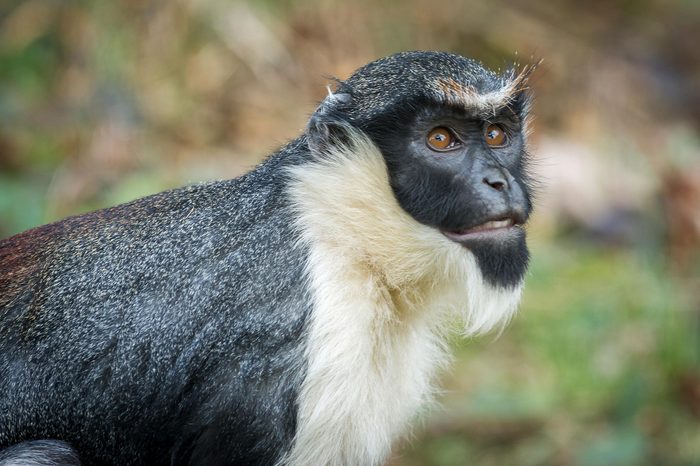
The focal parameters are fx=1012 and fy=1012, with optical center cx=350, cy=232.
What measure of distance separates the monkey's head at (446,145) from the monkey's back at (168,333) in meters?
0.55

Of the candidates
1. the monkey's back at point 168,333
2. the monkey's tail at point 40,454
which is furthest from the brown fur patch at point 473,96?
the monkey's tail at point 40,454

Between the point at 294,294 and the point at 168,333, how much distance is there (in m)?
0.70

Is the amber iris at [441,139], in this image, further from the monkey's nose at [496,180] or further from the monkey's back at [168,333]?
the monkey's back at [168,333]

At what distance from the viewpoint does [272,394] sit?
15.9 feet

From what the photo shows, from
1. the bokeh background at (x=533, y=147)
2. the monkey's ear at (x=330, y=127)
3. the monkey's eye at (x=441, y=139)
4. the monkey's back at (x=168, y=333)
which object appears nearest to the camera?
the monkey's back at (x=168, y=333)

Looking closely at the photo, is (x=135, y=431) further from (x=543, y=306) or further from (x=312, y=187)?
(x=543, y=306)

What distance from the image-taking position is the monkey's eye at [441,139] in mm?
5184

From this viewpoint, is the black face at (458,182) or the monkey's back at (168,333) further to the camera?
A: the black face at (458,182)

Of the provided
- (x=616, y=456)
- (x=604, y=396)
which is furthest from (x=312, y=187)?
(x=604, y=396)

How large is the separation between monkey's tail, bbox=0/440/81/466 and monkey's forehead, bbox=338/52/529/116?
7.54 ft

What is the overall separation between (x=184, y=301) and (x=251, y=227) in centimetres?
50

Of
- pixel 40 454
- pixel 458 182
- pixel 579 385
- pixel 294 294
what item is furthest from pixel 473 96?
pixel 579 385

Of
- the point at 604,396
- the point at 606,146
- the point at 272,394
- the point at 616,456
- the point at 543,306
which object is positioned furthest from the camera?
the point at 606,146

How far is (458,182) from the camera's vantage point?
201 inches
